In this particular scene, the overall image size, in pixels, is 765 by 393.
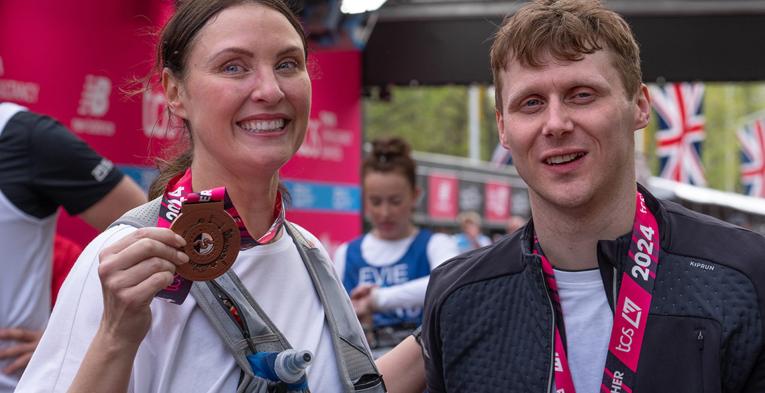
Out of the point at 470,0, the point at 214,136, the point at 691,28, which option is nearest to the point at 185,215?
the point at 214,136

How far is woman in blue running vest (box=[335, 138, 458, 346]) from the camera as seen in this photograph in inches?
229

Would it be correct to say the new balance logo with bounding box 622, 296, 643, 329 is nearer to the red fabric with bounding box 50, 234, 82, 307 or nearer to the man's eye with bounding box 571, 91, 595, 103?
the man's eye with bounding box 571, 91, 595, 103

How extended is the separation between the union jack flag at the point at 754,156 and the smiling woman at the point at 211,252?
26499mm

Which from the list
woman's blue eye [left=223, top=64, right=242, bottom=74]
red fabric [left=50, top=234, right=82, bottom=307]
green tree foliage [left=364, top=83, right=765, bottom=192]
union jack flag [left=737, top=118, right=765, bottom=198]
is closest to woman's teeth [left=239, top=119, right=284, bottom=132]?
woman's blue eye [left=223, top=64, right=242, bottom=74]

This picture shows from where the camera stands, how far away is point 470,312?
249 cm

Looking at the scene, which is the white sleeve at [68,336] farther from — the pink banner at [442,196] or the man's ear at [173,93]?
the pink banner at [442,196]

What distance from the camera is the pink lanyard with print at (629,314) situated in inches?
86.3

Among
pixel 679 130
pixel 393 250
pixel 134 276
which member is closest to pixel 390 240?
pixel 393 250

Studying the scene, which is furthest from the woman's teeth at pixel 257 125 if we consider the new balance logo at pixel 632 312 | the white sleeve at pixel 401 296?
the white sleeve at pixel 401 296

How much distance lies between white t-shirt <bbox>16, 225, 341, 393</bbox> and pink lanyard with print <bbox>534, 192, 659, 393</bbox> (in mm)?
566

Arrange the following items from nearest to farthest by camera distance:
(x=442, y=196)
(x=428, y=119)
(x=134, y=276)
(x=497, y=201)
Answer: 1. (x=134, y=276)
2. (x=442, y=196)
3. (x=497, y=201)
4. (x=428, y=119)

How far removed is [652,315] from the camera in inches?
87.9

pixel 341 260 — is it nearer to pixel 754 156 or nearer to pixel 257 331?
pixel 257 331

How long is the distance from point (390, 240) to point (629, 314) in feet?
Answer: 12.5
